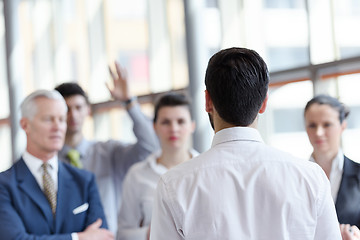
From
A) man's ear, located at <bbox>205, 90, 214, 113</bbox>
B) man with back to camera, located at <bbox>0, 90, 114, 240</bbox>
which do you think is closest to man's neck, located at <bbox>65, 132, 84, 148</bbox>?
man with back to camera, located at <bbox>0, 90, 114, 240</bbox>

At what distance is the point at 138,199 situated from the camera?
3.57 metres

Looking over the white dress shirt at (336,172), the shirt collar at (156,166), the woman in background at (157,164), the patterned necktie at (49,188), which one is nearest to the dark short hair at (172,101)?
the woman in background at (157,164)

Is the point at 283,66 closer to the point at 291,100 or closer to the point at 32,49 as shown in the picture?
the point at 291,100

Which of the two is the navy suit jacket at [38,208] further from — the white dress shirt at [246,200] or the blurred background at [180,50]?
the blurred background at [180,50]

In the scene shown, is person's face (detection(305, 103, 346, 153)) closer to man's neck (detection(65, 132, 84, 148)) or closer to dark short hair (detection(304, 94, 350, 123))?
dark short hair (detection(304, 94, 350, 123))

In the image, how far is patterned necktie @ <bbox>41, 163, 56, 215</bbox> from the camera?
9.96ft

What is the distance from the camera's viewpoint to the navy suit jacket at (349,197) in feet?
9.13

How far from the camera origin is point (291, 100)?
16.0 ft

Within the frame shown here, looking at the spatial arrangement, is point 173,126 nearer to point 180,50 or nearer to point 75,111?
point 75,111

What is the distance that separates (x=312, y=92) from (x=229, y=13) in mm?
1227

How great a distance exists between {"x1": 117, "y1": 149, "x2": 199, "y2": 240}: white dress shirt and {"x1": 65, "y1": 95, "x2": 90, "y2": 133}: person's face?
2.11 feet

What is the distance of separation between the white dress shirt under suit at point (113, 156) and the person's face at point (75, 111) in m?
0.17

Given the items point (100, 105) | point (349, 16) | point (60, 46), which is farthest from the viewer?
point (60, 46)

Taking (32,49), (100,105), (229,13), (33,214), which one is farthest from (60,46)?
(33,214)
